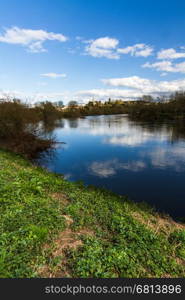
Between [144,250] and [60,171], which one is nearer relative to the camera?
[144,250]

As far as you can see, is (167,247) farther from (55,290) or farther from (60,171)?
(60,171)

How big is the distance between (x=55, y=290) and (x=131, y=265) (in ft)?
4.21

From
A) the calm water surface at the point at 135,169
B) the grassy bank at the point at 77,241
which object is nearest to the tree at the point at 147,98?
the calm water surface at the point at 135,169

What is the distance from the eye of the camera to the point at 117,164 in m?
12.2

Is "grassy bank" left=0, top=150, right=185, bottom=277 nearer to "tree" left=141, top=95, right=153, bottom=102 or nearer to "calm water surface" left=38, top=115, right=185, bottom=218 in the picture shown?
"calm water surface" left=38, top=115, right=185, bottom=218

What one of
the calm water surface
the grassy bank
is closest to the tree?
the calm water surface

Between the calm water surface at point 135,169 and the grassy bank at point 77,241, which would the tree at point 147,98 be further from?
the grassy bank at point 77,241

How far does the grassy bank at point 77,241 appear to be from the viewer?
2576mm

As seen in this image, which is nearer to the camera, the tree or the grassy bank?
the grassy bank

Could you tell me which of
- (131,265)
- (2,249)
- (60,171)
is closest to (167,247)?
(131,265)

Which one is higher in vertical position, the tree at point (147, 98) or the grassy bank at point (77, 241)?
the tree at point (147, 98)

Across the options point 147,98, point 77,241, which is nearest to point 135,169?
point 77,241

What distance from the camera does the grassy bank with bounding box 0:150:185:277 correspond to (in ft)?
8.45

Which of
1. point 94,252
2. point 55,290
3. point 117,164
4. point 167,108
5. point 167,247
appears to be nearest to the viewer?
point 55,290
